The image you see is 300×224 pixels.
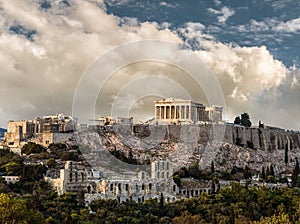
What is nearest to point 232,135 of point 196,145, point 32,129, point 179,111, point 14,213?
point 196,145

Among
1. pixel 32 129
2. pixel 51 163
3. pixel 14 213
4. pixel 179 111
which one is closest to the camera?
pixel 14 213

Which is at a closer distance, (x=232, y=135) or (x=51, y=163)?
(x=51, y=163)

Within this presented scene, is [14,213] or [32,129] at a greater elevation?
[32,129]

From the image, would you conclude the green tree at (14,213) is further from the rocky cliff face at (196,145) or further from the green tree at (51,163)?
the rocky cliff face at (196,145)

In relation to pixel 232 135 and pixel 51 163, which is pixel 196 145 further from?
pixel 51 163

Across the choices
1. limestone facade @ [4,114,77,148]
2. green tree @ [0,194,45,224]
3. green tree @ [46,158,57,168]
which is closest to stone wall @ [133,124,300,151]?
limestone facade @ [4,114,77,148]

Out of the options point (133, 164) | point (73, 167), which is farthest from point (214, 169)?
point (73, 167)
